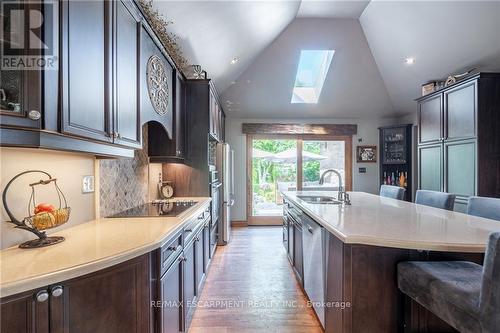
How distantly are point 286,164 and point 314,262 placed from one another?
3981 mm

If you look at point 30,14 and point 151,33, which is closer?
point 30,14

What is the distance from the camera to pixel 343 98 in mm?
5355

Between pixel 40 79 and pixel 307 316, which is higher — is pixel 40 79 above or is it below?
above

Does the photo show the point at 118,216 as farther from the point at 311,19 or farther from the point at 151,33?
the point at 311,19

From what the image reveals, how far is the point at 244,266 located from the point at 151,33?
274 centimetres

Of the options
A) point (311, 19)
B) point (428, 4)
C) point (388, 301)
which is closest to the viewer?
point (388, 301)

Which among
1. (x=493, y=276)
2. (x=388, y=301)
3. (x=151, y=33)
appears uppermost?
(x=151, y=33)

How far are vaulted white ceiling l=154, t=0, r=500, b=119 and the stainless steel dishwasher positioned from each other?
87.7 inches

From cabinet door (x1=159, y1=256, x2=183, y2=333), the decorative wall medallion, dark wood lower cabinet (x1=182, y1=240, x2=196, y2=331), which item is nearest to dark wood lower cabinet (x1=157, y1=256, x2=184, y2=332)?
cabinet door (x1=159, y1=256, x2=183, y2=333)

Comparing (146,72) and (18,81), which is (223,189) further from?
(18,81)

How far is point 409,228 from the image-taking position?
1.53 metres

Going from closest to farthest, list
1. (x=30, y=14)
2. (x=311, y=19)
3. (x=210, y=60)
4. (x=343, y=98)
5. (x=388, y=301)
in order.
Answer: (x=30, y=14) < (x=388, y=301) < (x=210, y=60) < (x=311, y=19) < (x=343, y=98)

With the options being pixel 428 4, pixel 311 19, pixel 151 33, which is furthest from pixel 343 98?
pixel 151 33

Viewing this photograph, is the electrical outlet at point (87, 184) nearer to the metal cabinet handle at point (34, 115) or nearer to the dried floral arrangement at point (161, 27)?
the metal cabinet handle at point (34, 115)
